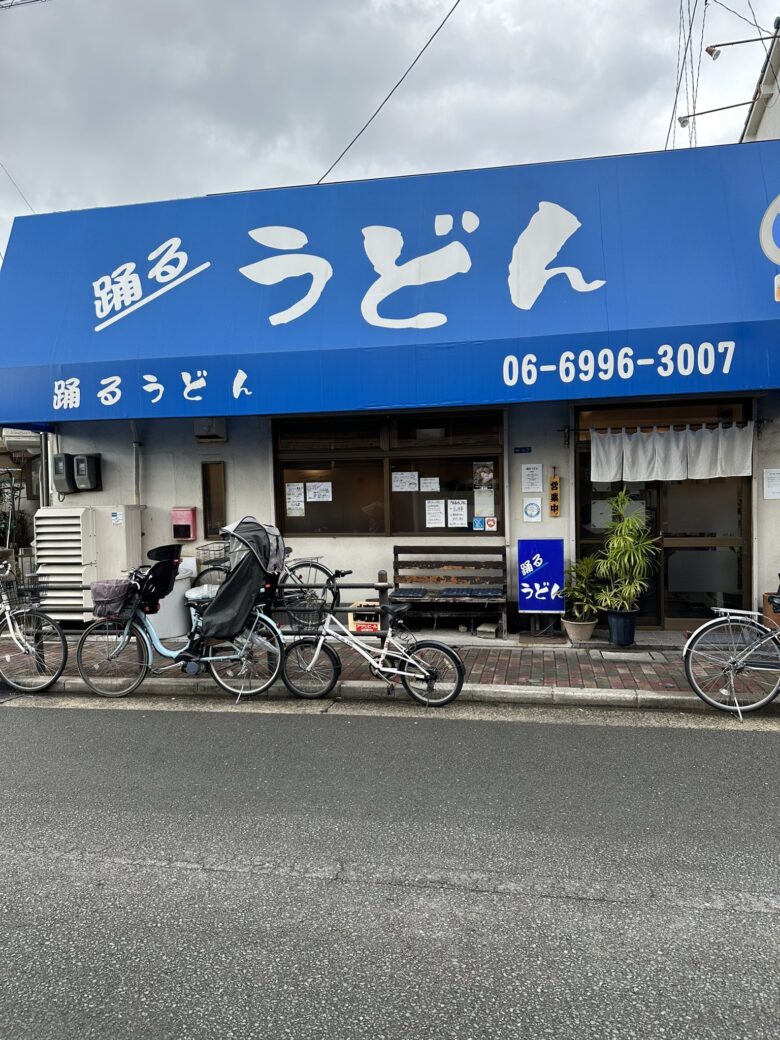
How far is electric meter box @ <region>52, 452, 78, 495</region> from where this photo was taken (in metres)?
9.22

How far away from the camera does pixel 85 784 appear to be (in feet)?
14.4

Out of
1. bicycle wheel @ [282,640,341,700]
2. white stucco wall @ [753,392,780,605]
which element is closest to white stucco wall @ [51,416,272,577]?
bicycle wheel @ [282,640,341,700]

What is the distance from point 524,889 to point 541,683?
3.25 m

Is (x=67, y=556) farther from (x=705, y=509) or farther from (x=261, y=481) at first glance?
(x=705, y=509)

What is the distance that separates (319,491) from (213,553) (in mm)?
1666

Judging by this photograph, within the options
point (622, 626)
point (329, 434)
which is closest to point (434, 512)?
point (329, 434)

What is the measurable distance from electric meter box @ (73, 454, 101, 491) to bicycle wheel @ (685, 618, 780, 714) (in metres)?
7.92

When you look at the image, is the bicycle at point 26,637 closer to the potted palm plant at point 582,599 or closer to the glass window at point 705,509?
the potted palm plant at point 582,599

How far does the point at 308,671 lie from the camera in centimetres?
621

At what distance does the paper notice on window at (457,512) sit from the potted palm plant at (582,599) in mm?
1544

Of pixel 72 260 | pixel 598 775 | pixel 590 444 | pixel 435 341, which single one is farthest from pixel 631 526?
pixel 72 260

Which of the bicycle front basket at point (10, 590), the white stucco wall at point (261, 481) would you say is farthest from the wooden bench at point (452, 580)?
the bicycle front basket at point (10, 590)

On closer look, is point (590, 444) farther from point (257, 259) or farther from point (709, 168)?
point (257, 259)

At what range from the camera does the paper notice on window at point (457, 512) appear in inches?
340
